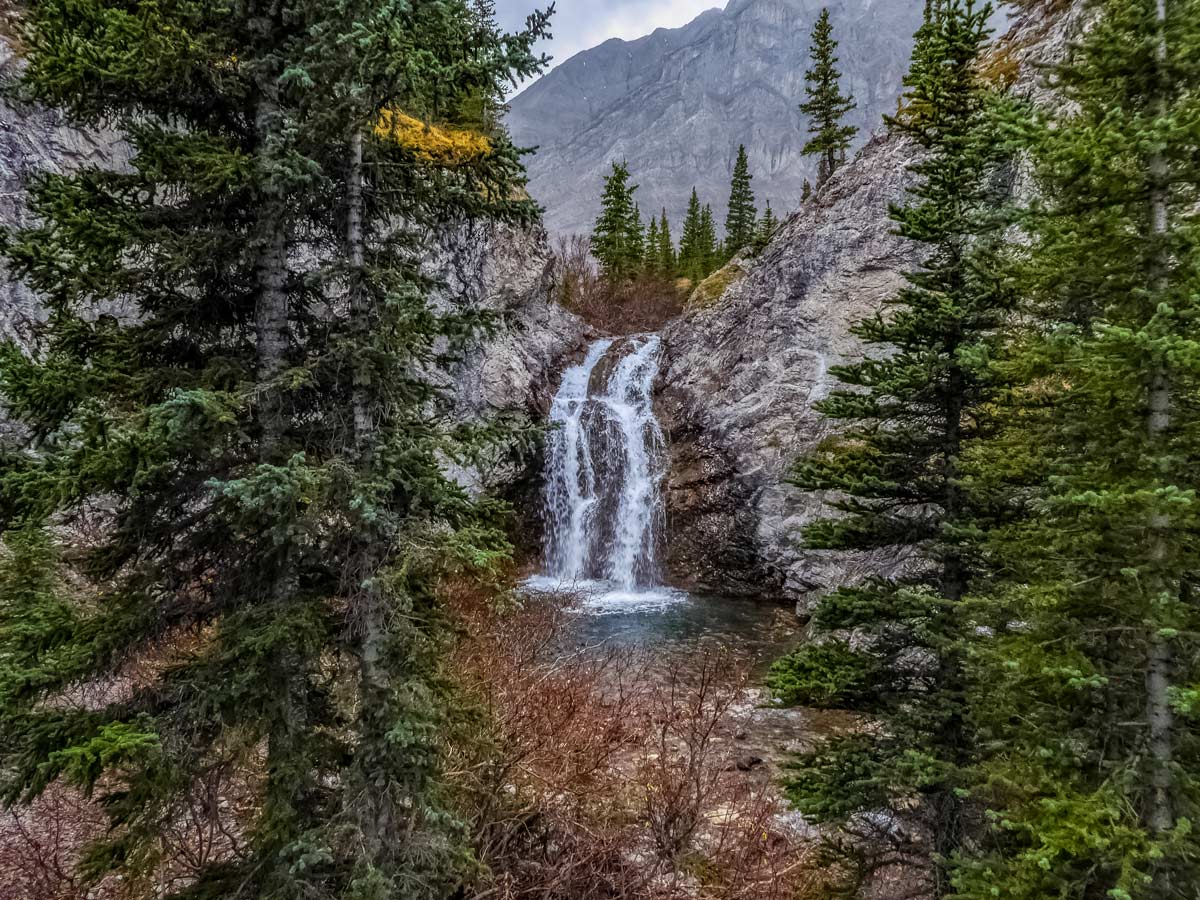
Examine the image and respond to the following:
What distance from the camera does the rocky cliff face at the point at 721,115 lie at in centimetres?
12950

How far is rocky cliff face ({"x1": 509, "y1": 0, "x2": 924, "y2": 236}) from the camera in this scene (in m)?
130

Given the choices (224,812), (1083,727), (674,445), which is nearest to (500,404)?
(674,445)

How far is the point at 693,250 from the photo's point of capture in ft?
151

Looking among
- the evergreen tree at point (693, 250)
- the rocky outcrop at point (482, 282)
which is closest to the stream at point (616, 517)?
the rocky outcrop at point (482, 282)

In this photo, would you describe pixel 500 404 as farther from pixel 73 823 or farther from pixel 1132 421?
pixel 1132 421

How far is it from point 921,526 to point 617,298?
36021mm

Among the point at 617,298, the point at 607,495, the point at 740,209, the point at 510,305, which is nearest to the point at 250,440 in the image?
the point at 510,305

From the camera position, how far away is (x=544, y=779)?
645 cm

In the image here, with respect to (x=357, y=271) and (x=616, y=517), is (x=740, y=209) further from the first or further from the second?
(x=357, y=271)

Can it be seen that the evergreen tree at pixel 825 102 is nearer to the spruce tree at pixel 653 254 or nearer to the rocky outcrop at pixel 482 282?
the rocky outcrop at pixel 482 282

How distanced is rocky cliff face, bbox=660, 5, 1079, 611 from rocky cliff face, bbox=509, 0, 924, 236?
94.3 m

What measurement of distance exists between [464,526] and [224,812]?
18.7 feet

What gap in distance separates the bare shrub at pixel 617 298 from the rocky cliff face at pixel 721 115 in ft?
243

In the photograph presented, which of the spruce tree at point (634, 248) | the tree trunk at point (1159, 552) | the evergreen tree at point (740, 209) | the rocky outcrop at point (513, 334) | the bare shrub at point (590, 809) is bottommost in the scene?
the bare shrub at point (590, 809)
